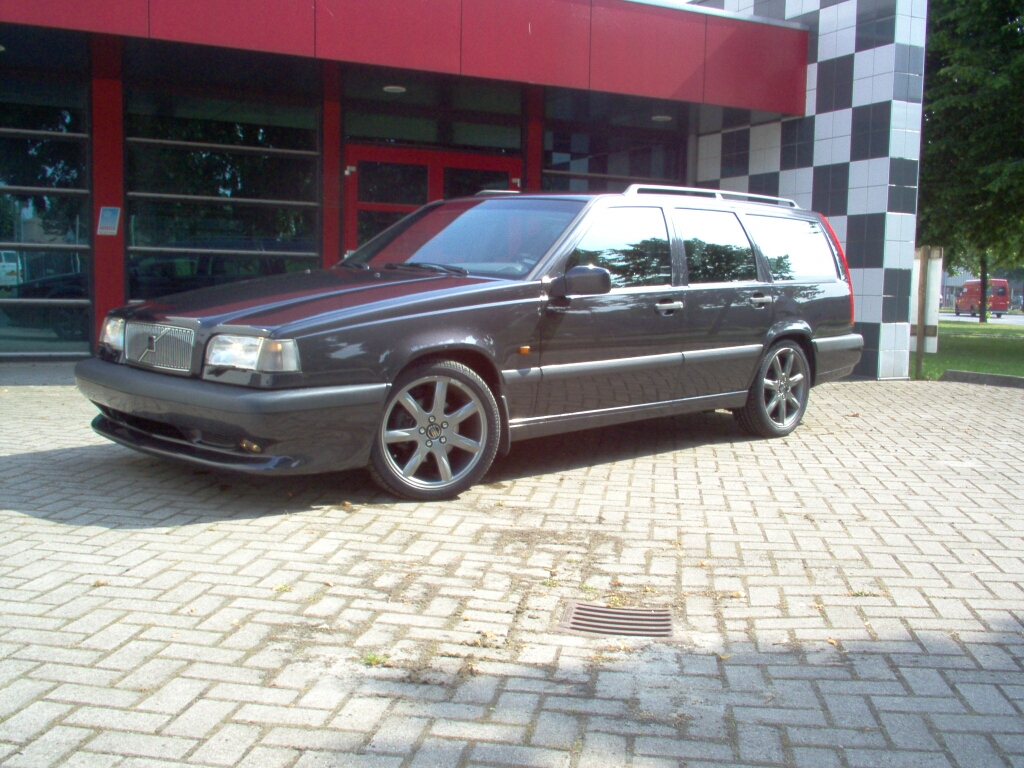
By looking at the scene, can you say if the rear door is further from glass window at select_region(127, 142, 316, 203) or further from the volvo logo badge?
glass window at select_region(127, 142, 316, 203)

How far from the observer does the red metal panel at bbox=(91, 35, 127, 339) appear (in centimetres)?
1008

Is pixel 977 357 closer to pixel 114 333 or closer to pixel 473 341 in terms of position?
pixel 473 341

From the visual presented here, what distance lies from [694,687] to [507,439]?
2438 millimetres

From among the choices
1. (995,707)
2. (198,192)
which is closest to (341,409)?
(995,707)

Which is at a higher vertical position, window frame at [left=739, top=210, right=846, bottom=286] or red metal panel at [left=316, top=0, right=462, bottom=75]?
red metal panel at [left=316, top=0, right=462, bottom=75]

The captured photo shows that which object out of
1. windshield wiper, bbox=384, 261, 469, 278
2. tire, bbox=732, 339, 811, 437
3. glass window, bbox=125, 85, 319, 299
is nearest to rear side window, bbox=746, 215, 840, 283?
tire, bbox=732, 339, 811, 437

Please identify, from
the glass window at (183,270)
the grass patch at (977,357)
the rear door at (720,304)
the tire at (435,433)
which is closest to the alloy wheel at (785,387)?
the rear door at (720,304)

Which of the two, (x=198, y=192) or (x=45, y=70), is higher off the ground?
(x=45, y=70)

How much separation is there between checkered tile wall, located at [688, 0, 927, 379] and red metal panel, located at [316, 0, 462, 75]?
3.40m

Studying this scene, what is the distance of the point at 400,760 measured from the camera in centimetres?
245

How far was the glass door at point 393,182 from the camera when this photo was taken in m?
11.1

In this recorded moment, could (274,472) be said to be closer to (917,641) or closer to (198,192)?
(917,641)

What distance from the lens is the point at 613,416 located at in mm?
5766

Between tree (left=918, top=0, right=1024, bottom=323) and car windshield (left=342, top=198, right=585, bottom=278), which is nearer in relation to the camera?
car windshield (left=342, top=198, right=585, bottom=278)
